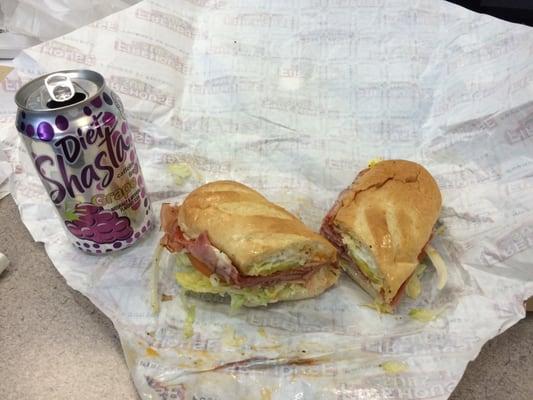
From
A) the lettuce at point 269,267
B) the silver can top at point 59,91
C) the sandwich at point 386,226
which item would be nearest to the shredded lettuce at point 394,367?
the sandwich at point 386,226

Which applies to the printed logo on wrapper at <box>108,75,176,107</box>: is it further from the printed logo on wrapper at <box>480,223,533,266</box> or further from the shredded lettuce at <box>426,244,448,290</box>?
the printed logo on wrapper at <box>480,223,533,266</box>

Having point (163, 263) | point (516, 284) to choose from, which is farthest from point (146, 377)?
point (516, 284)

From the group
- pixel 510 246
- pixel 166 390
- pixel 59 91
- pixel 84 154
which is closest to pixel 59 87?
→ pixel 59 91

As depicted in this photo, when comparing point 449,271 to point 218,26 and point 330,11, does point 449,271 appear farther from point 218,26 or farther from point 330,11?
point 218,26

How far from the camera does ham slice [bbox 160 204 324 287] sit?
938 mm

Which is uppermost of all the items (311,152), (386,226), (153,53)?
(153,53)

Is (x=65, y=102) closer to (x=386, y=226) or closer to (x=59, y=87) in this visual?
(x=59, y=87)

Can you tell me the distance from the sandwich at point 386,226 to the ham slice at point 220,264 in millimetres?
87

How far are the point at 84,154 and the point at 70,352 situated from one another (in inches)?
14.0

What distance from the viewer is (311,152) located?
132 cm

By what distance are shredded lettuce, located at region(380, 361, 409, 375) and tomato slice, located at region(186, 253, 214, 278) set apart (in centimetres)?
35

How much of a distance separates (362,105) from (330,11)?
0.29 metres

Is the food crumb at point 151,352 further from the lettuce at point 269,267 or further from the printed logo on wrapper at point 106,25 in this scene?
the printed logo on wrapper at point 106,25

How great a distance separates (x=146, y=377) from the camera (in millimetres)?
820
